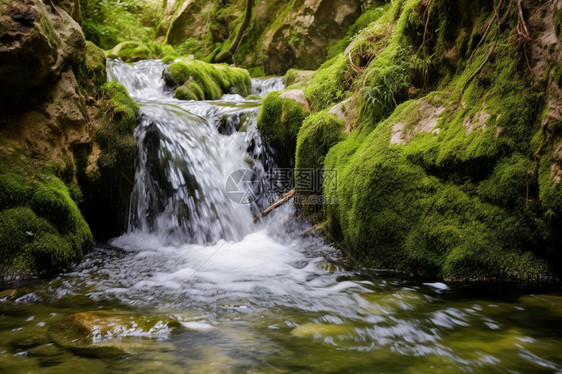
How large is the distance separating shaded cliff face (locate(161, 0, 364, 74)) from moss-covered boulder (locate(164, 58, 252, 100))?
3974 millimetres

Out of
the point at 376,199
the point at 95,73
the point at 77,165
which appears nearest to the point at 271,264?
the point at 376,199

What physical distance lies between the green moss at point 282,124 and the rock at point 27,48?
311 centimetres

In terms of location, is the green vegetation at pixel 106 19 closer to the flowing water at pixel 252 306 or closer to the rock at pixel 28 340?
the flowing water at pixel 252 306

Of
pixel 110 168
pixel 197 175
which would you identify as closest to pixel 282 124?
pixel 197 175

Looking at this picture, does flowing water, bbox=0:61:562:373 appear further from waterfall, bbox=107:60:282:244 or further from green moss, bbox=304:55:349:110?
green moss, bbox=304:55:349:110

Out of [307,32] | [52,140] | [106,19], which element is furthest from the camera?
[307,32]

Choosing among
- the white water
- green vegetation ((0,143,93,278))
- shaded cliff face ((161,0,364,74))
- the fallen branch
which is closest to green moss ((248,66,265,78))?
shaded cliff face ((161,0,364,74))

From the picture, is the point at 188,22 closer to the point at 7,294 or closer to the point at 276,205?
the point at 276,205

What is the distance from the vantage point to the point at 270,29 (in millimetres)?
15664

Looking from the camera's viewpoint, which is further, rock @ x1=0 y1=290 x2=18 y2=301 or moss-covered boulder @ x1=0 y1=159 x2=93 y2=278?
moss-covered boulder @ x1=0 y1=159 x2=93 y2=278

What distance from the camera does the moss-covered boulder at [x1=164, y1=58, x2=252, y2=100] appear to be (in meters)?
9.92

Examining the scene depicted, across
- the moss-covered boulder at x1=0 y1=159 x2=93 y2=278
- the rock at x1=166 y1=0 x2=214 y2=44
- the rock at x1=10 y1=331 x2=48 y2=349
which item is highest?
the rock at x1=166 y1=0 x2=214 y2=44

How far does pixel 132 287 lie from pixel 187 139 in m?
3.41

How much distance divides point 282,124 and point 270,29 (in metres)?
11.4
